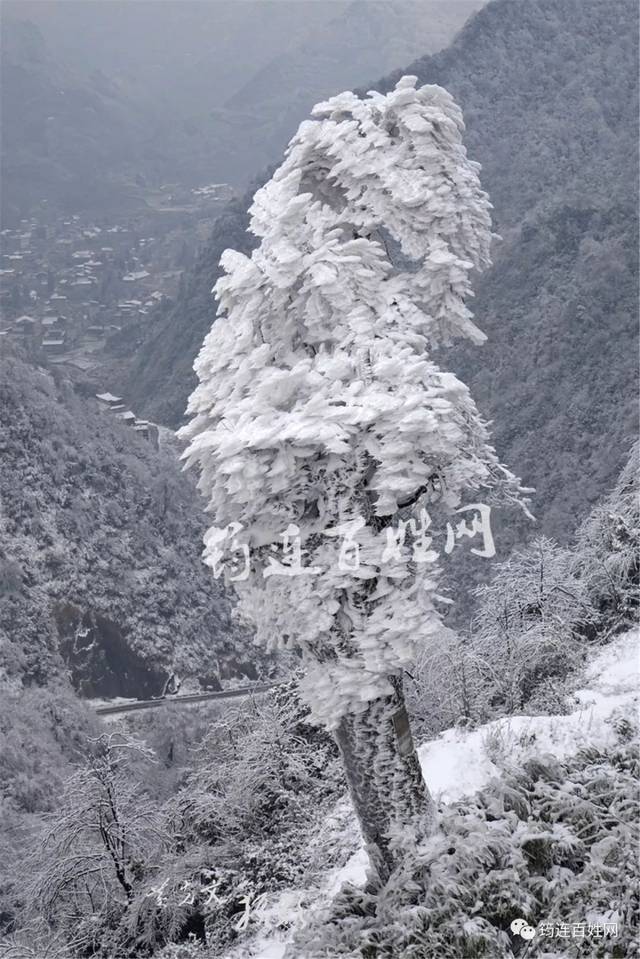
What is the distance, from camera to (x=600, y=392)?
51656 mm

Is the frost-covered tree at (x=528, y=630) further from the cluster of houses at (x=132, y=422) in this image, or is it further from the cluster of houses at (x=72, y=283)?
the cluster of houses at (x=72, y=283)

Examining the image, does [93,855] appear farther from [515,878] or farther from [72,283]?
[72,283]

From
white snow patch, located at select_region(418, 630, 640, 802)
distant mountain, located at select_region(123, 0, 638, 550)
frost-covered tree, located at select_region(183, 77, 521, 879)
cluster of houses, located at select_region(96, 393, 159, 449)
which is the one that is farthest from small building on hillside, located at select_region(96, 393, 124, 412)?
frost-covered tree, located at select_region(183, 77, 521, 879)

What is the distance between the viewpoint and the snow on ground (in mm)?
7352

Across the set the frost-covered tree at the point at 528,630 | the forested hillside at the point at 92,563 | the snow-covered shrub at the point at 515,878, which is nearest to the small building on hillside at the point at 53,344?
the forested hillside at the point at 92,563

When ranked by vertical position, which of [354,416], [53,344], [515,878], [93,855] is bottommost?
[515,878]

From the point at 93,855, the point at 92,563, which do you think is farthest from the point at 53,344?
the point at 93,855

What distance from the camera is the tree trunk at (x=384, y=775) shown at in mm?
6707

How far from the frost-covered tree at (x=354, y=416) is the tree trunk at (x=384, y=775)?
0.5 inches

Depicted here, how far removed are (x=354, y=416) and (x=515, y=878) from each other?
3.28 m

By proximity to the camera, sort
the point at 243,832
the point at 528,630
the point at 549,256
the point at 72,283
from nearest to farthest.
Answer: the point at 243,832 → the point at 528,630 → the point at 549,256 → the point at 72,283

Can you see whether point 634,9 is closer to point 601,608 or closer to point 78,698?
point 78,698

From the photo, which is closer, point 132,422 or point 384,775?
point 384,775

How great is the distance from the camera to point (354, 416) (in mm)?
5770
